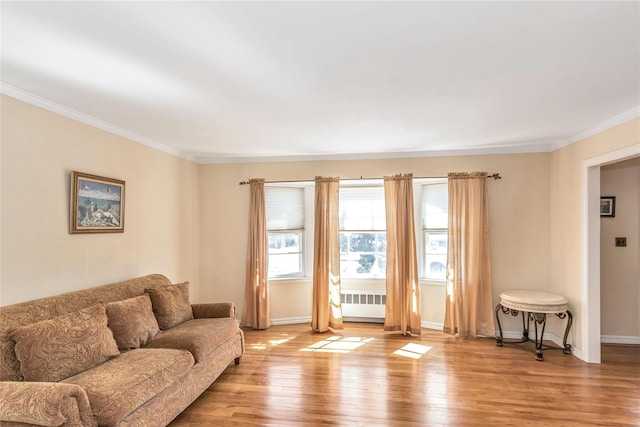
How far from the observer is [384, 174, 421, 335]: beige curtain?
4473 mm

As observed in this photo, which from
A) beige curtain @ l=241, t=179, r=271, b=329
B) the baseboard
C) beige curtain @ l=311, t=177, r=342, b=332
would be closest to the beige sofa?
beige curtain @ l=241, t=179, r=271, b=329

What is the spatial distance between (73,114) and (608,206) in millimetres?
6080

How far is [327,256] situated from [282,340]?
4.20 feet

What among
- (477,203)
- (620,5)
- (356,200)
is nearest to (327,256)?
(356,200)

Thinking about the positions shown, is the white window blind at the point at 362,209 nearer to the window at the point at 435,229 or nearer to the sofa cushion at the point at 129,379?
the window at the point at 435,229

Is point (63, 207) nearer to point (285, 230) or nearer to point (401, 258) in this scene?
point (285, 230)

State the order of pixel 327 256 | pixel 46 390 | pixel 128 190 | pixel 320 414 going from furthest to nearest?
pixel 327 256
pixel 128 190
pixel 320 414
pixel 46 390

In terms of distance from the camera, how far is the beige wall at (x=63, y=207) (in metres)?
2.38

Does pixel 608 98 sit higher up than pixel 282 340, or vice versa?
pixel 608 98

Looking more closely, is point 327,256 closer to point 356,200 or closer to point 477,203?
point 356,200

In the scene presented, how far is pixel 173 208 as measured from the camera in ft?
14.4

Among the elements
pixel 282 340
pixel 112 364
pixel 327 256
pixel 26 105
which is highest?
pixel 26 105

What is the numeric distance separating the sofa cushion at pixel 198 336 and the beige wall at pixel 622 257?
468cm

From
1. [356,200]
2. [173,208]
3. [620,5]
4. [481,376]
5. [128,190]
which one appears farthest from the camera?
[356,200]
